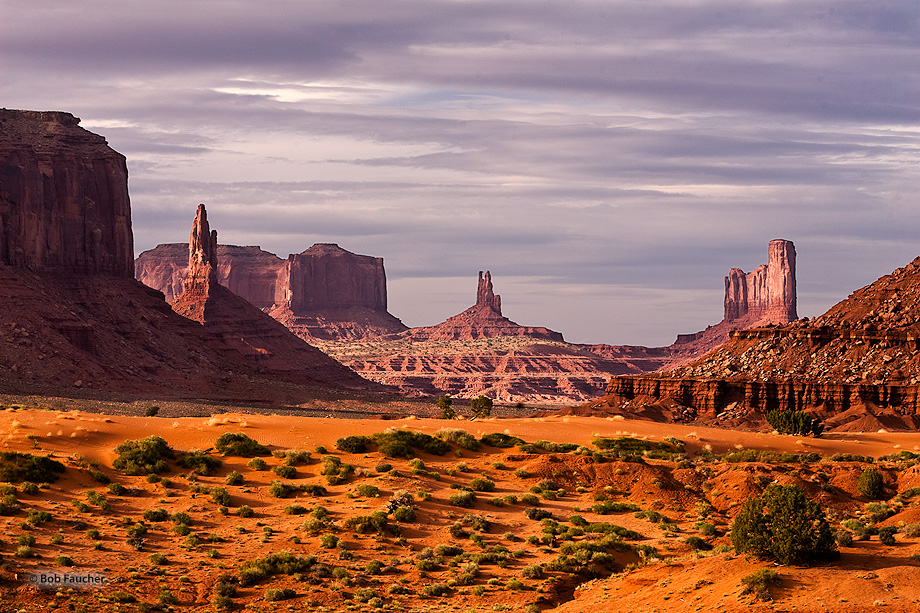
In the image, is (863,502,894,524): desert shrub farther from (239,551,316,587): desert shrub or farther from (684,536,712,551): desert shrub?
(239,551,316,587): desert shrub

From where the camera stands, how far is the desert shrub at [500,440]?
155 feet

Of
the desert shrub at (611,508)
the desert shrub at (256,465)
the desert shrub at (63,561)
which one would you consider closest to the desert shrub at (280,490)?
the desert shrub at (256,465)

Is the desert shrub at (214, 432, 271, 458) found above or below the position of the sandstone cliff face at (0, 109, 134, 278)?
below

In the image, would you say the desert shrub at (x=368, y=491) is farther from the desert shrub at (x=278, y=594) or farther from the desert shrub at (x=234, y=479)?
the desert shrub at (x=278, y=594)

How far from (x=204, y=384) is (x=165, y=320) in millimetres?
18779

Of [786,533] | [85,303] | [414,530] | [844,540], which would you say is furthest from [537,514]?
[85,303]

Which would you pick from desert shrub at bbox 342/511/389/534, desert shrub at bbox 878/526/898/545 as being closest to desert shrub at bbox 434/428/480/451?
desert shrub at bbox 342/511/389/534

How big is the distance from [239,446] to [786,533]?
24.0 metres

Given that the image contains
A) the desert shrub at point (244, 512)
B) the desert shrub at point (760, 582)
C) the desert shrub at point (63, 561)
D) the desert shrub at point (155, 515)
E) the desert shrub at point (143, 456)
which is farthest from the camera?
the desert shrub at point (143, 456)

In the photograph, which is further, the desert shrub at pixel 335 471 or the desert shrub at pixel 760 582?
the desert shrub at pixel 335 471

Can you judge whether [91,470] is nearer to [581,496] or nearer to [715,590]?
[581,496]

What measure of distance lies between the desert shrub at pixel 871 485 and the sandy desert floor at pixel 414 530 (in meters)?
0.37

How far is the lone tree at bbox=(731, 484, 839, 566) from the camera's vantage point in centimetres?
2475

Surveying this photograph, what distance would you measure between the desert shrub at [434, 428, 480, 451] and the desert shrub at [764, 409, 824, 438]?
24.9 metres
